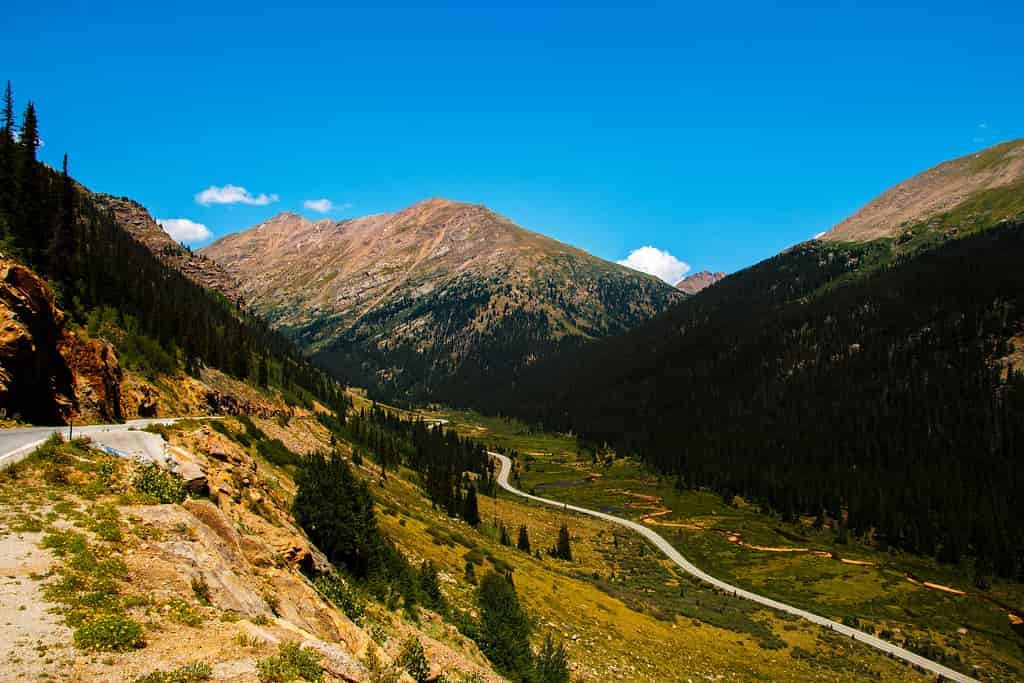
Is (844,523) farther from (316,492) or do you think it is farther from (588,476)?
(316,492)

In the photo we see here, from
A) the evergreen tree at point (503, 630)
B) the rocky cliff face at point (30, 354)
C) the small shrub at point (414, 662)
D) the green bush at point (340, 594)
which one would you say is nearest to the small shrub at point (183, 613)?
the small shrub at point (414, 662)

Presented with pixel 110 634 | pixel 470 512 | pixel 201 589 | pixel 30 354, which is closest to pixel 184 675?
pixel 110 634

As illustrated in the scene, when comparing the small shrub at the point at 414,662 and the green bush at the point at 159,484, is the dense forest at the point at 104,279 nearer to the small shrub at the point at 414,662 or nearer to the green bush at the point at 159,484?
the green bush at the point at 159,484

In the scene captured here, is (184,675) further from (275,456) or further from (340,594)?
(275,456)

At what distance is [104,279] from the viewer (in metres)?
88.7

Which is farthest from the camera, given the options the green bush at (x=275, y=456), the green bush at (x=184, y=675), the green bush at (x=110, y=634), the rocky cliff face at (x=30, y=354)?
the green bush at (x=275, y=456)

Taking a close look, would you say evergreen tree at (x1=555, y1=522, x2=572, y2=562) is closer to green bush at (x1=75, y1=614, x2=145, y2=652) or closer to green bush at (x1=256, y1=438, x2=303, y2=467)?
green bush at (x1=256, y1=438, x2=303, y2=467)

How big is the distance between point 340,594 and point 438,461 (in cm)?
12669

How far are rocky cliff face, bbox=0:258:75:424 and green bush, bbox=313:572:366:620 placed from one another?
699 inches

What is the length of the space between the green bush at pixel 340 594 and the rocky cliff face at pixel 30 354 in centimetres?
1775

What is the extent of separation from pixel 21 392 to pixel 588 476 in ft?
572

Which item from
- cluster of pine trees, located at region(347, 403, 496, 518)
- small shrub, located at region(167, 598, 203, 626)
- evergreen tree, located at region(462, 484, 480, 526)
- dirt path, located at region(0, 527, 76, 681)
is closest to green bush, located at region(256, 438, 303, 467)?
dirt path, located at region(0, 527, 76, 681)

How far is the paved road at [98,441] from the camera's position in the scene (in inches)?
766

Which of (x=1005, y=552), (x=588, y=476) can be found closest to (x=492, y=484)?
(x=588, y=476)
